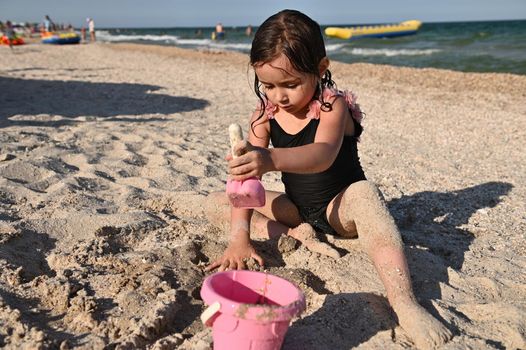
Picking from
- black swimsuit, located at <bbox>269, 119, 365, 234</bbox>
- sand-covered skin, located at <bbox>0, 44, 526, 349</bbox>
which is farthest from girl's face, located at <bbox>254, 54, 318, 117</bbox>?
sand-covered skin, located at <bbox>0, 44, 526, 349</bbox>

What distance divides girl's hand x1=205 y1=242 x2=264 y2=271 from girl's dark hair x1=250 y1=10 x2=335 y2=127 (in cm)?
80

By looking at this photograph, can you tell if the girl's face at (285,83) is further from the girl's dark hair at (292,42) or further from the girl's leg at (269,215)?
the girl's leg at (269,215)

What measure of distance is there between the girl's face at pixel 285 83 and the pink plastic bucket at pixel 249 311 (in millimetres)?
858

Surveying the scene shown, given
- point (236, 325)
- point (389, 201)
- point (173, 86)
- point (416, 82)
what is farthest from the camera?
point (416, 82)

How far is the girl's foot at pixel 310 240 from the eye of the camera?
235 centimetres

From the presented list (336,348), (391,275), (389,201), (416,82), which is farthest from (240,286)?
(416,82)

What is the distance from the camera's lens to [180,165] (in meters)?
3.82

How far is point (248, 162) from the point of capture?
1781mm

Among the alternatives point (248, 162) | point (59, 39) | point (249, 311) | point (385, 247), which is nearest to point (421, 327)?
point (385, 247)

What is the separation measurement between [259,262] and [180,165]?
1.76 meters

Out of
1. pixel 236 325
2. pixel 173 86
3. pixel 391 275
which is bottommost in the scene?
pixel 173 86

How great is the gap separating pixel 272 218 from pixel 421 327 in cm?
113

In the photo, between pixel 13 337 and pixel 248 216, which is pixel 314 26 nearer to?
pixel 248 216

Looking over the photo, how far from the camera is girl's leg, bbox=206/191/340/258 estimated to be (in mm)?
2488
